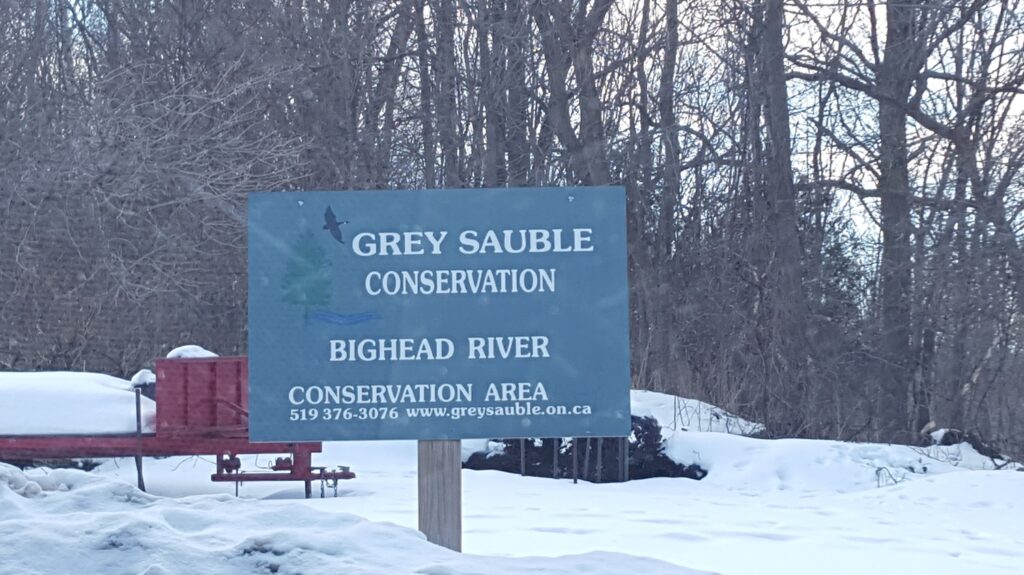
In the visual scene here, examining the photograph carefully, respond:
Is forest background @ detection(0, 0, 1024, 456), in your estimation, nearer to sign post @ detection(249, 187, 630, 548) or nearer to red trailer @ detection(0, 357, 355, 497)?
red trailer @ detection(0, 357, 355, 497)

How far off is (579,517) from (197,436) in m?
4.16

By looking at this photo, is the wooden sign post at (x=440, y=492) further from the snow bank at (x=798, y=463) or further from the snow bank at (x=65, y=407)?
the snow bank at (x=65, y=407)

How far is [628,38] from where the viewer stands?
2209cm

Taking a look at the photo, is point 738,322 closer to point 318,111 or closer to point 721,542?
point 318,111

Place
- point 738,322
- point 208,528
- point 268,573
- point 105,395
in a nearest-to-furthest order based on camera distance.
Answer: point 268,573 < point 208,528 < point 105,395 < point 738,322

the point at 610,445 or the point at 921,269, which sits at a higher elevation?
the point at 921,269

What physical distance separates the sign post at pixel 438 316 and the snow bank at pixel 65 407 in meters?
6.44

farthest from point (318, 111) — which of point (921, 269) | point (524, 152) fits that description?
point (921, 269)

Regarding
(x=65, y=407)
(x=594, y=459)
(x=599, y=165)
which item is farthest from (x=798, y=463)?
(x=599, y=165)

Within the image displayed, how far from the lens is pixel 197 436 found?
10625mm

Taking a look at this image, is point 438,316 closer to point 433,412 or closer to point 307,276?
point 433,412

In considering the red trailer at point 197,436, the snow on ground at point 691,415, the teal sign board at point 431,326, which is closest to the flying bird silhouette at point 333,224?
the teal sign board at point 431,326

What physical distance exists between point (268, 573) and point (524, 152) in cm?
1929

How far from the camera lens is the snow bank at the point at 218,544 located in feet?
13.6
